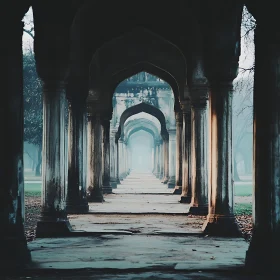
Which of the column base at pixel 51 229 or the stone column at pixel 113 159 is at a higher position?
the stone column at pixel 113 159

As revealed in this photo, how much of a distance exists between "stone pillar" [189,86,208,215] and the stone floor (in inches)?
22.7

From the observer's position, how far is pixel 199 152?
1446 centimetres

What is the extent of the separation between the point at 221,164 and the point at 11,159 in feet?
14.6

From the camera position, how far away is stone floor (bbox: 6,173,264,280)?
7109 mm

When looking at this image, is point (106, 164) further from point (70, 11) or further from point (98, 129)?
point (70, 11)

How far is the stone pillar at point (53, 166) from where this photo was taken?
1090 centimetres

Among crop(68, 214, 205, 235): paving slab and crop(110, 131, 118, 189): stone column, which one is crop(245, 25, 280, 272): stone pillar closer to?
crop(68, 214, 205, 235): paving slab

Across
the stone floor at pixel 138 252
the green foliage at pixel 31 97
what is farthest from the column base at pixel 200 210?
the green foliage at pixel 31 97

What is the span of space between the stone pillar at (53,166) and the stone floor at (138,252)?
1.54 ft

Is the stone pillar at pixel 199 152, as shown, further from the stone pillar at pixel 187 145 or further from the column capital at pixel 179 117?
the column capital at pixel 179 117

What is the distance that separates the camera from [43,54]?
10.9 meters

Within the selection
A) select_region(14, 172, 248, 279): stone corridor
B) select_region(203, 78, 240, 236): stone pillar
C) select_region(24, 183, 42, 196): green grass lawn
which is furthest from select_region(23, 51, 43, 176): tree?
select_region(203, 78, 240, 236): stone pillar

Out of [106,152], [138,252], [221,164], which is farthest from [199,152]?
[106,152]

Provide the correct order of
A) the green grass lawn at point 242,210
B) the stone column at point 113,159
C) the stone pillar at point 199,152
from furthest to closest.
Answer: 1. the stone column at point 113,159
2. the green grass lawn at point 242,210
3. the stone pillar at point 199,152
